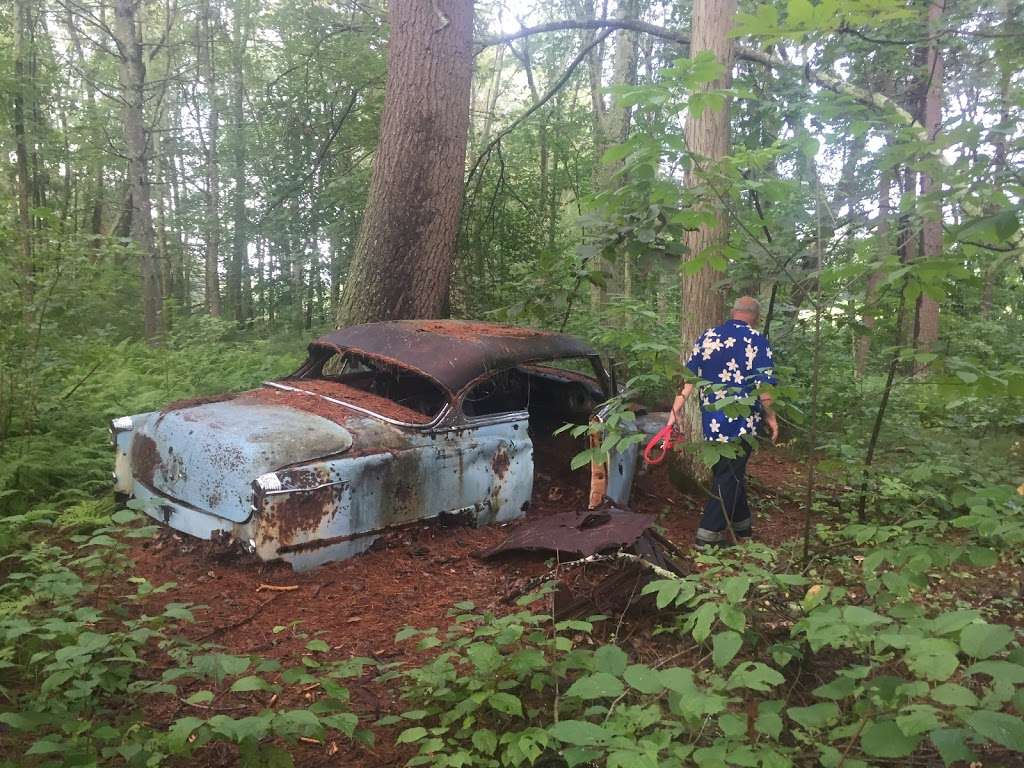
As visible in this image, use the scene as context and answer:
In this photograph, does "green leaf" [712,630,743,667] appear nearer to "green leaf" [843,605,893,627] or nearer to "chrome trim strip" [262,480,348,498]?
"green leaf" [843,605,893,627]

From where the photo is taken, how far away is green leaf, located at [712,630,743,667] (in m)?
1.94

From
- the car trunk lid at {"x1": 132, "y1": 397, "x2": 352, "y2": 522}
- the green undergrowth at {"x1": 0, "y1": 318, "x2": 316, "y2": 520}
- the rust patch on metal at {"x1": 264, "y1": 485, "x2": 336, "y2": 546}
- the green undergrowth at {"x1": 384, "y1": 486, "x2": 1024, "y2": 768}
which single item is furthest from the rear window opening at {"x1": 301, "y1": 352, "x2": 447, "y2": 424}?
the green undergrowth at {"x1": 384, "y1": 486, "x2": 1024, "y2": 768}

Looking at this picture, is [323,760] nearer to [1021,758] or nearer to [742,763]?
[742,763]

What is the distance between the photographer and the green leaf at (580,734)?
5.87 ft

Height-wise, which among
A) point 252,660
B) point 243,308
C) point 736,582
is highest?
point 243,308

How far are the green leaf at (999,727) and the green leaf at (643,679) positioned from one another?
29.7 inches

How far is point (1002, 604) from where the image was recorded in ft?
12.8

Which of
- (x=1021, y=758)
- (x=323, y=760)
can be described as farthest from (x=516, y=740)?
(x=1021, y=758)

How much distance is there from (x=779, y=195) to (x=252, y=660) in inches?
137

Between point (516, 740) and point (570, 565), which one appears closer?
point (516, 740)

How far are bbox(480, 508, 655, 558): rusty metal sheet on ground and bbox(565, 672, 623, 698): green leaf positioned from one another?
1.64 metres

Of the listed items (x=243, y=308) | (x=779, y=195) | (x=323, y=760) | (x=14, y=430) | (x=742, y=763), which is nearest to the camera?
(x=742, y=763)

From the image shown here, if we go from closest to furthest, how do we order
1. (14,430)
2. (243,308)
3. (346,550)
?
(346,550) < (14,430) < (243,308)

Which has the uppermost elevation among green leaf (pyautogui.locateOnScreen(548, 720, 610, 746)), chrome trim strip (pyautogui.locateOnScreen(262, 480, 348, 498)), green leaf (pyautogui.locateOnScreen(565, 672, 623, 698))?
chrome trim strip (pyautogui.locateOnScreen(262, 480, 348, 498))
